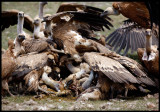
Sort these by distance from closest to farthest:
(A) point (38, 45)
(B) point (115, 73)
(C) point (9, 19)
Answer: (B) point (115, 73), (A) point (38, 45), (C) point (9, 19)

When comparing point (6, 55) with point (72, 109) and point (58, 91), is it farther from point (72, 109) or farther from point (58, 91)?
point (72, 109)

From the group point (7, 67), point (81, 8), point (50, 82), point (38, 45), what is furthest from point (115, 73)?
point (81, 8)

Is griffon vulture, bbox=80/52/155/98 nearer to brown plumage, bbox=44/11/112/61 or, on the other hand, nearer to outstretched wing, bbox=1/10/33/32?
brown plumage, bbox=44/11/112/61

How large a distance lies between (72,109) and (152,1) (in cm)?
368

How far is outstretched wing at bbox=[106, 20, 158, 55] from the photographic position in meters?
8.12

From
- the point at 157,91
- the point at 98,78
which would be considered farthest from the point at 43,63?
the point at 157,91

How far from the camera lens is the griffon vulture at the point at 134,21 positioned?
7170 millimetres

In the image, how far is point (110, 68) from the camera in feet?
17.6

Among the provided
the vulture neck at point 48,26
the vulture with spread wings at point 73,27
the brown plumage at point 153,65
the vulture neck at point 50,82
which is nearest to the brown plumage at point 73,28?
the vulture with spread wings at point 73,27

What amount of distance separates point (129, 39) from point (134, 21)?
0.74m

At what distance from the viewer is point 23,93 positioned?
548 cm

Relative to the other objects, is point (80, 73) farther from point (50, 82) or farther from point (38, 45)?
point (38, 45)

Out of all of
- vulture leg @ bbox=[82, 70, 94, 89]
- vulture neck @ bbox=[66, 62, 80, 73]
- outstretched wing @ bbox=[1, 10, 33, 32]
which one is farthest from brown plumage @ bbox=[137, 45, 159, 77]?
outstretched wing @ bbox=[1, 10, 33, 32]

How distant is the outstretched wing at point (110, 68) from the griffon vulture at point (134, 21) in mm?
1798
